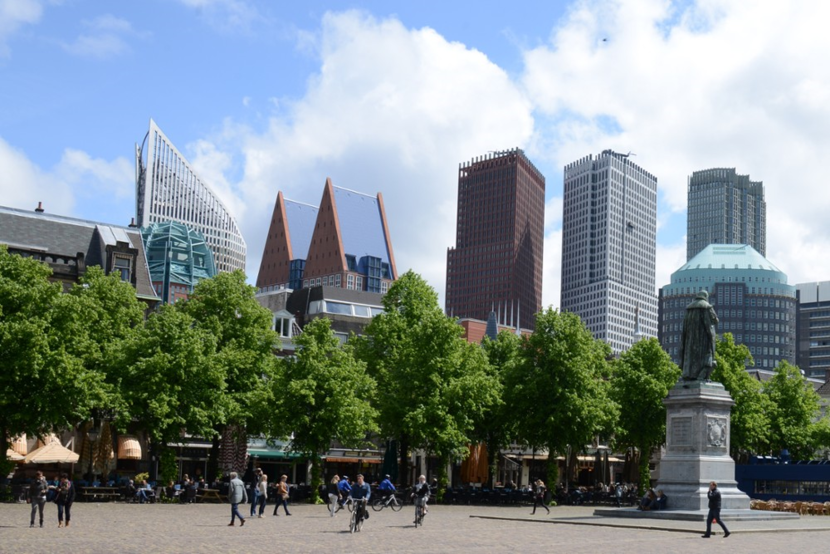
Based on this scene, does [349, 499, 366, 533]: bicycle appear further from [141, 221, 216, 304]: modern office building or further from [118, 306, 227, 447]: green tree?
[141, 221, 216, 304]: modern office building

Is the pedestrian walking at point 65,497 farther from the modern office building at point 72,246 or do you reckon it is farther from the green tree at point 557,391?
the modern office building at point 72,246

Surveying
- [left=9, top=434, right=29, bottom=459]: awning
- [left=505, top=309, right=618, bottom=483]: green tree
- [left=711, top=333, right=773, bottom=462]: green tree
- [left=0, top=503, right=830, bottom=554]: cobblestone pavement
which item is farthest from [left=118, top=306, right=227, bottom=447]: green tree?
[left=711, top=333, right=773, bottom=462]: green tree

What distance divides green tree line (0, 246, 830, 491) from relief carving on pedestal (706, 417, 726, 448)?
790 inches

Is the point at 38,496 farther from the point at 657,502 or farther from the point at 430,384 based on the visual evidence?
the point at 430,384

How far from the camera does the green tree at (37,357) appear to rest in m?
50.0

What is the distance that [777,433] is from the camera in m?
83.0

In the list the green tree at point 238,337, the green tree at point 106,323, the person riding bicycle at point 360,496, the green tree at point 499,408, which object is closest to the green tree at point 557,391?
the green tree at point 499,408

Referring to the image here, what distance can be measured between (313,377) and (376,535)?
2636cm

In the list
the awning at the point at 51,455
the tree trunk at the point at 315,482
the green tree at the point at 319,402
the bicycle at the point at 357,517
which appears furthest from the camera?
the tree trunk at the point at 315,482

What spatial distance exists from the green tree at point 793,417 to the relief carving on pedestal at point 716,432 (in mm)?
40174

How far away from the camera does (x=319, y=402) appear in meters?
59.5

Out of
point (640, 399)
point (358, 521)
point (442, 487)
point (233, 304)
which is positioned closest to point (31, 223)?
point (233, 304)

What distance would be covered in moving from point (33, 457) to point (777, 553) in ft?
130

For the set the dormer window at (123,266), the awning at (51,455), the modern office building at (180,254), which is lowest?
the awning at (51,455)
